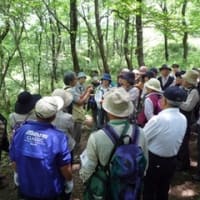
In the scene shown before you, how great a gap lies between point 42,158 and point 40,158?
0.02 metres

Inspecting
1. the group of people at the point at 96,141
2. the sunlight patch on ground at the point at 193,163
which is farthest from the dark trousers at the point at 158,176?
the sunlight patch on ground at the point at 193,163

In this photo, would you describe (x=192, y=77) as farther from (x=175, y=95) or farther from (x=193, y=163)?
(x=193, y=163)

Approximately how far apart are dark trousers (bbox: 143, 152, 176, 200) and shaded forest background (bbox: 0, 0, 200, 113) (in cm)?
712

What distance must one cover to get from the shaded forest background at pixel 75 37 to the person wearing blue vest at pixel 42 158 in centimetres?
768

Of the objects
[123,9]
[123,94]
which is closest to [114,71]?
[123,9]

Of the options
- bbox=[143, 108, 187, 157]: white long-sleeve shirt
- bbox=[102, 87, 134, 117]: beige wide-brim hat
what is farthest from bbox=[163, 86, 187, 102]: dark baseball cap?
bbox=[102, 87, 134, 117]: beige wide-brim hat

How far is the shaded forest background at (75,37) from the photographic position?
38.7 ft

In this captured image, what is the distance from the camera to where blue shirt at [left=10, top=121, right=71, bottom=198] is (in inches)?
123

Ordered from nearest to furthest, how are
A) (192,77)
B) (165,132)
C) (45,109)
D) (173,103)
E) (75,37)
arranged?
(45,109) < (165,132) < (173,103) < (192,77) < (75,37)

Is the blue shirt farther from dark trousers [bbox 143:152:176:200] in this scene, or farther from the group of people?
dark trousers [bbox 143:152:176:200]

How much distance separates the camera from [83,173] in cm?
311

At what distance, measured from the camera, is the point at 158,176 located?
3955 millimetres

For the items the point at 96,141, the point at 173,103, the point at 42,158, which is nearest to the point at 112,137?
the point at 96,141

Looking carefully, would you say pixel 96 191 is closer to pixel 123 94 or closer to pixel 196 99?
pixel 123 94
